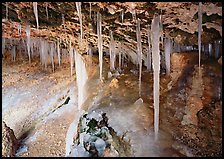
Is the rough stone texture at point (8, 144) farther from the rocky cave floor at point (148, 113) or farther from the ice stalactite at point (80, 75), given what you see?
the ice stalactite at point (80, 75)

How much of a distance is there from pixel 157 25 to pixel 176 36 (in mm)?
1174

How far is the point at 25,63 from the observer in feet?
51.7

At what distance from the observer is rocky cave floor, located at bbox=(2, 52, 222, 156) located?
4559 mm

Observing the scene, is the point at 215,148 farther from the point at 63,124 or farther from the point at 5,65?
the point at 5,65

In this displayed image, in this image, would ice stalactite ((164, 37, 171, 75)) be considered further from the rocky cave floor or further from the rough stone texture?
the rough stone texture

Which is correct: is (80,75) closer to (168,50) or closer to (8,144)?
(8,144)

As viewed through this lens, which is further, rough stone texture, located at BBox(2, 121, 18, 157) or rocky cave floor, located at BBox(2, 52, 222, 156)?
rough stone texture, located at BBox(2, 121, 18, 157)

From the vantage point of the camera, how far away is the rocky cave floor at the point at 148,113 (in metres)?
4.56

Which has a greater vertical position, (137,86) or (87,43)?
(87,43)

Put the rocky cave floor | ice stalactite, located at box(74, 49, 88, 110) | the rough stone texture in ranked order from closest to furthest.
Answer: the rocky cave floor, the rough stone texture, ice stalactite, located at box(74, 49, 88, 110)

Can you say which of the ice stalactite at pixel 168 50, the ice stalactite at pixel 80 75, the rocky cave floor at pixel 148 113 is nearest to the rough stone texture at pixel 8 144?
the rocky cave floor at pixel 148 113

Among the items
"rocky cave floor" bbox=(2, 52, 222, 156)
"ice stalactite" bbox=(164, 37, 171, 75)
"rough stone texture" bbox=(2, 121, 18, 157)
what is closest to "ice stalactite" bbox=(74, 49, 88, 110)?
"rocky cave floor" bbox=(2, 52, 222, 156)

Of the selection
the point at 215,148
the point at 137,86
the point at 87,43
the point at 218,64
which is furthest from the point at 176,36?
the point at 87,43

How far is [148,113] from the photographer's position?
17.8 feet
